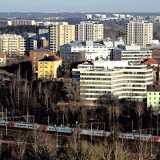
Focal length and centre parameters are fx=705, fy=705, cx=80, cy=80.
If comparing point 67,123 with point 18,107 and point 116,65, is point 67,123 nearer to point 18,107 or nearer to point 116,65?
point 18,107

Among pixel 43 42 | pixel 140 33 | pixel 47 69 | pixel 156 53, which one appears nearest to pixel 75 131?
pixel 47 69

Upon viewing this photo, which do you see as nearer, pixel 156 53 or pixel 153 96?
pixel 153 96

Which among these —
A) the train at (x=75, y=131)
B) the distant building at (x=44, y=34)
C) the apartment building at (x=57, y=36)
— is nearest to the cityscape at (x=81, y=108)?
the train at (x=75, y=131)

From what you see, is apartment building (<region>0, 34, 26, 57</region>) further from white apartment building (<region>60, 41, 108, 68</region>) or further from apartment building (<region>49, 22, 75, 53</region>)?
white apartment building (<region>60, 41, 108, 68</region>)

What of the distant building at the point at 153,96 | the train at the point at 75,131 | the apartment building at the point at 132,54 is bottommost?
the train at the point at 75,131

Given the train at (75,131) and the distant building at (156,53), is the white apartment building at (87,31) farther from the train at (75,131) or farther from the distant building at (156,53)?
the train at (75,131)

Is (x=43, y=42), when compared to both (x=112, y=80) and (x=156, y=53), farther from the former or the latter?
(x=112, y=80)
